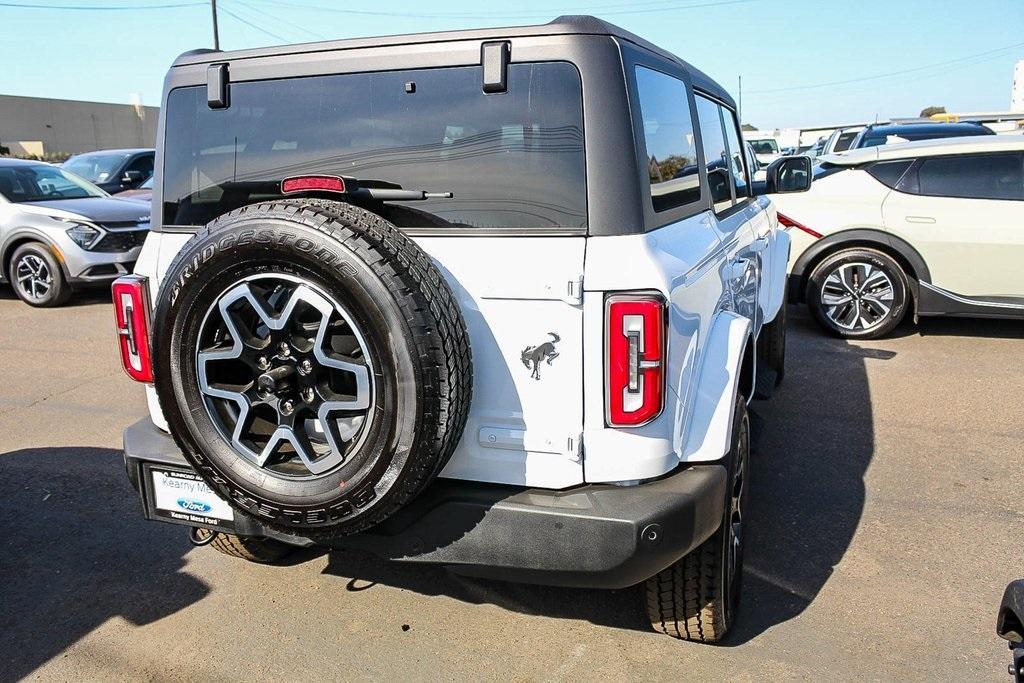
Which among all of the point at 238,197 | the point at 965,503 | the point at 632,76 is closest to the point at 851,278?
the point at 965,503

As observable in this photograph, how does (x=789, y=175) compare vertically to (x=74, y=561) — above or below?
above

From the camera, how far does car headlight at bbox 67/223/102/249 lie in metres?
8.85

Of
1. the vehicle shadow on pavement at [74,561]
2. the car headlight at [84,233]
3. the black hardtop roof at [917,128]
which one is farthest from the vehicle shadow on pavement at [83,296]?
the black hardtop roof at [917,128]

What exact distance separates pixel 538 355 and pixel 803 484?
2.35 m

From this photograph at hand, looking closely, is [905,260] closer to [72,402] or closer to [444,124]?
[444,124]

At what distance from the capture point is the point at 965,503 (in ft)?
13.0

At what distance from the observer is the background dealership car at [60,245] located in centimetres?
880

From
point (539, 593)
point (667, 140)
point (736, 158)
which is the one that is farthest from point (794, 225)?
point (539, 593)

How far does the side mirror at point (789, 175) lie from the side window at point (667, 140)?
1.69 meters

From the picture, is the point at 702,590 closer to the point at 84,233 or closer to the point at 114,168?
the point at 84,233

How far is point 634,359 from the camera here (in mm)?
2328

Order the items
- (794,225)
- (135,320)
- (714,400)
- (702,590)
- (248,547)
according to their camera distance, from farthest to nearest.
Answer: (794,225)
(248,547)
(135,320)
(702,590)
(714,400)

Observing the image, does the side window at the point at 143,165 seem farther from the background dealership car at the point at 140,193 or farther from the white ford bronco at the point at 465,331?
the white ford bronco at the point at 465,331

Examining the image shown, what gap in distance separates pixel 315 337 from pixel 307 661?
1213 mm
